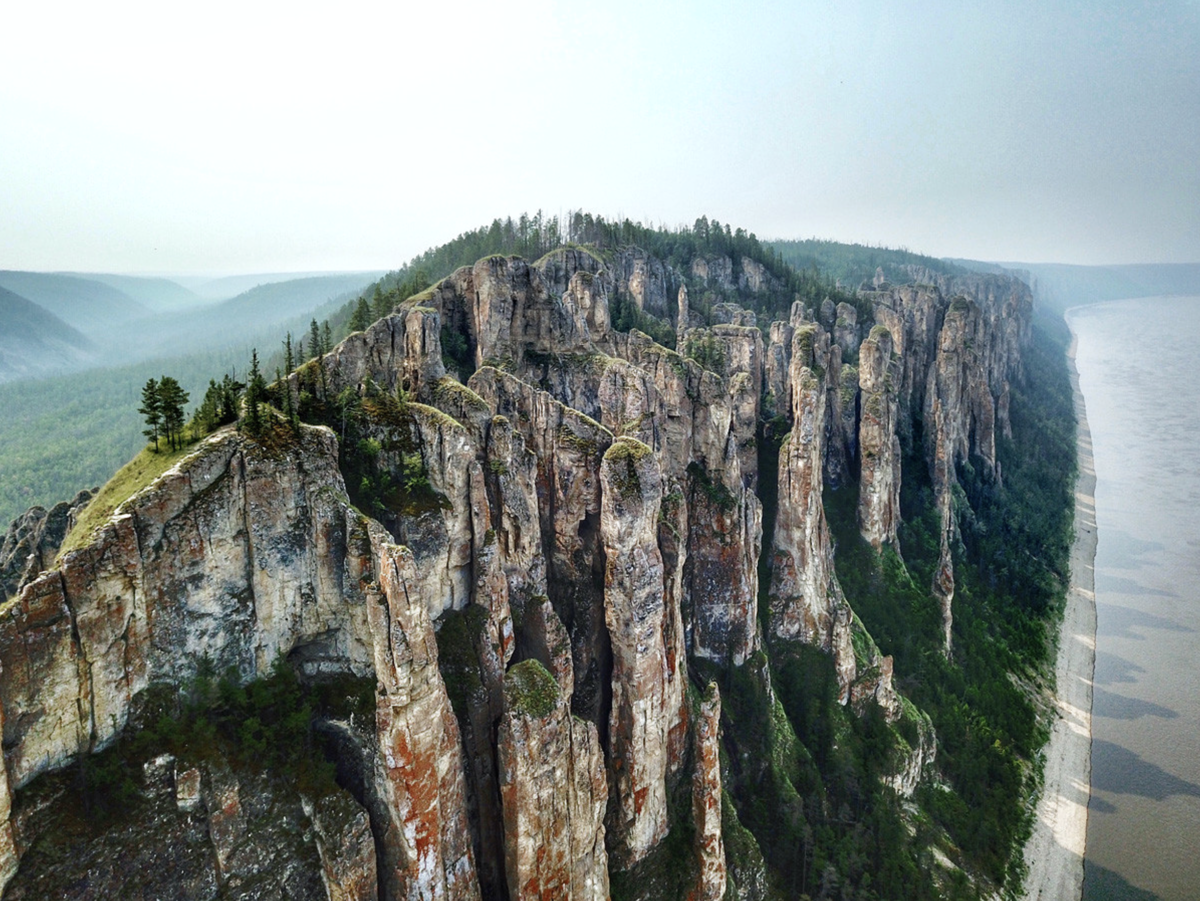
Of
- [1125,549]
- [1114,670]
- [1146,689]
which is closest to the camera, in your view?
[1146,689]

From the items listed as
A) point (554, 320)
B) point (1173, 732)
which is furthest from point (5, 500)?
point (1173, 732)

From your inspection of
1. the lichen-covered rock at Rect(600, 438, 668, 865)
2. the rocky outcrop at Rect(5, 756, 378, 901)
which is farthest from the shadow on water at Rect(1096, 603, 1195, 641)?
the rocky outcrop at Rect(5, 756, 378, 901)

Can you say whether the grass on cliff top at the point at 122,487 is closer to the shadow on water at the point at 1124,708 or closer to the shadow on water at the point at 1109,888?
the shadow on water at the point at 1109,888

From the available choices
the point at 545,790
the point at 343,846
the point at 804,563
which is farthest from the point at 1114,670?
the point at 343,846

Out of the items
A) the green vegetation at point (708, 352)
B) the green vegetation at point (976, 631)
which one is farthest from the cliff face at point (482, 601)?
the green vegetation at point (708, 352)

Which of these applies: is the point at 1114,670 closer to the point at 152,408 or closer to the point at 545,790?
the point at 545,790

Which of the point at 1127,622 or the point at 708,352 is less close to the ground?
the point at 708,352

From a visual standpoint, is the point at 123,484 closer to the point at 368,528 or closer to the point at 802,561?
the point at 368,528
